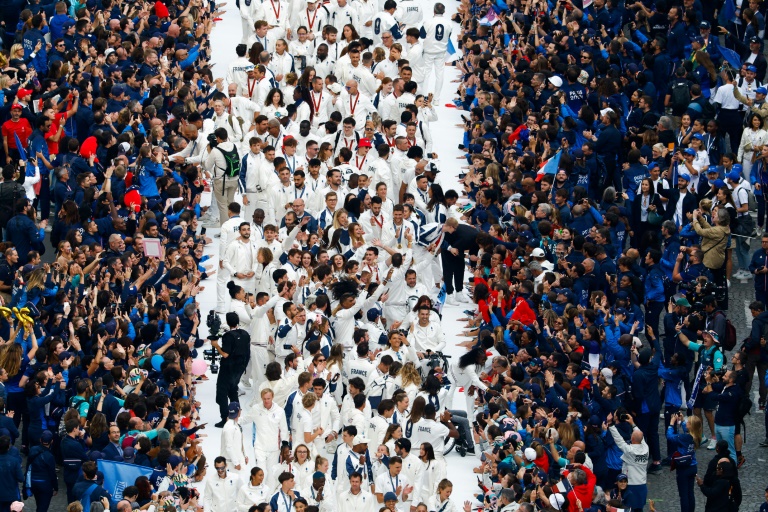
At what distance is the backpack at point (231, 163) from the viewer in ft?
90.4

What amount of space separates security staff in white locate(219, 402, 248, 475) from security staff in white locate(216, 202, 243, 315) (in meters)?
3.79

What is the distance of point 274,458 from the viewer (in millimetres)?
22734

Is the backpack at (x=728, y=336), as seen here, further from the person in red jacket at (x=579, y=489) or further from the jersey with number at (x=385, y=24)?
the jersey with number at (x=385, y=24)

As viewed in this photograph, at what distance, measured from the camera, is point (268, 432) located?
74.2ft

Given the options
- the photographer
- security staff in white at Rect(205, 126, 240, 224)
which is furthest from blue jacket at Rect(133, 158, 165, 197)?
the photographer

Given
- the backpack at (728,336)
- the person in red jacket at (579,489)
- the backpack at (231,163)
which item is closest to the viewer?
the person in red jacket at (579,489)

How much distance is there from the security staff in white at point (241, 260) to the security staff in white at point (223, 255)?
13 cm

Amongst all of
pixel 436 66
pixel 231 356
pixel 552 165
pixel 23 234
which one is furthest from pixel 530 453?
pixel 436 66

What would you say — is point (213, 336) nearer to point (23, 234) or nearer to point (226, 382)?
point (226, 382)

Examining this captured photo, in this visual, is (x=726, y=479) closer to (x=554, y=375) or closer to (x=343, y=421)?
(x=554, y=375)

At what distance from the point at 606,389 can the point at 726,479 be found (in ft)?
6.20

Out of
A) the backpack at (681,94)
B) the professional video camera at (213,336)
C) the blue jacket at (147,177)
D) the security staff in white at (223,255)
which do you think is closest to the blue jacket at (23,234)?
the blue jacket at (147,177)

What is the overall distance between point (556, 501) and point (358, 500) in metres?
2.39

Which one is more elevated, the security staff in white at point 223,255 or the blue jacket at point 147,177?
the blue jacket at point 147,177
